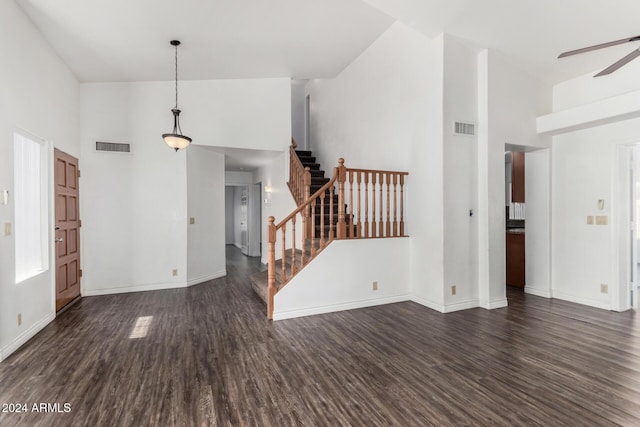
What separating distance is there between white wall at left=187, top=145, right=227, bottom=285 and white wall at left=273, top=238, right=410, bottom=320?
8.74 feet

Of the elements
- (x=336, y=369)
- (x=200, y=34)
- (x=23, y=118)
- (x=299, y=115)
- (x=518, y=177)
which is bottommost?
(x=336, y=369)

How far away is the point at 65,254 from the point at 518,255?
7.09m

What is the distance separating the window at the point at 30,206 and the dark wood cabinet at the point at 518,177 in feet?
22.6

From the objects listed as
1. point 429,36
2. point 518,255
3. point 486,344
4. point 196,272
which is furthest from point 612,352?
point 196,272

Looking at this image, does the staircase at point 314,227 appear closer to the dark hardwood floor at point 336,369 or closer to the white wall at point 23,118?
the dark hardwood floor at point 336,369

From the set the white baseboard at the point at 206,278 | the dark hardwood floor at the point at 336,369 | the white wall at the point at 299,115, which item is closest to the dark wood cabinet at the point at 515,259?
the dark hardwood floor at the point at 336,369

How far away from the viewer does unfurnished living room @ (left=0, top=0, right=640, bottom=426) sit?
251 cm

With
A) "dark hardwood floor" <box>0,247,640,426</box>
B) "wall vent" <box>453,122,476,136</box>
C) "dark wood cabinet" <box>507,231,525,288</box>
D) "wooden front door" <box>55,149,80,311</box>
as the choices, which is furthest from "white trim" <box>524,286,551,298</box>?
"wooden front door" <box>55,149,80,311</box>

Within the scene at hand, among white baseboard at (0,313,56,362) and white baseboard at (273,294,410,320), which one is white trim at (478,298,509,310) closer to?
white baseboard at (273,294,410,320)

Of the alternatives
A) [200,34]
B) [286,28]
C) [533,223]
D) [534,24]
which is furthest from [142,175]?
[533,223]

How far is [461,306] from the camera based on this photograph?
437 cm

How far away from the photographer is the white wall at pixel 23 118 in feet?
10.1

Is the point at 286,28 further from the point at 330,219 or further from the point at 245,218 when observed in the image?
the point at 245,218

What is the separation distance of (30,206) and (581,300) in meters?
7.24
